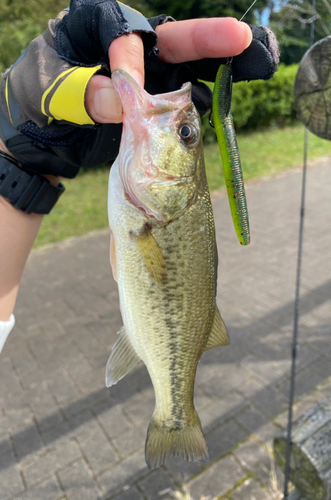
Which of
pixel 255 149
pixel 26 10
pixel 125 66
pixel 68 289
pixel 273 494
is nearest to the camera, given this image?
pixel 125 66

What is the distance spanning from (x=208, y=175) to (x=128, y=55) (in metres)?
8.67

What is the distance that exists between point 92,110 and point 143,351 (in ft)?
3.46

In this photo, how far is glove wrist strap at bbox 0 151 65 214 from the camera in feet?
6.32

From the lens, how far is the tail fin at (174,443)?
1.66 m

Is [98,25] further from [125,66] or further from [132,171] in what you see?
[132,171]

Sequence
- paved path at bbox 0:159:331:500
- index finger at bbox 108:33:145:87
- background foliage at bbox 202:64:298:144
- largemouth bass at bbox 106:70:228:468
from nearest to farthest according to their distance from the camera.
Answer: index finger at bbox 108:33:145:87 < largemouth bass at bbox 106:70:228:468 < paved path at bbox 0:159:331:500 < background foliage at bbox 202:64:298:144

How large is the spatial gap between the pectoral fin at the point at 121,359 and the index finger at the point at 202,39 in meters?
1.29

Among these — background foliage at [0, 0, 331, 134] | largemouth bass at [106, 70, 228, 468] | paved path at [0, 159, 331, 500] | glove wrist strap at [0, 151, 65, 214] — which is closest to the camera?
largemouth bass at [106, 70, 228, 468]

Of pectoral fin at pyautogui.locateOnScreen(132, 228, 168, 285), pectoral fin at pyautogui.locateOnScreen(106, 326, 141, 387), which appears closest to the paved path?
pectoral fin at pyautogui.locateOnScreen(106, 326, 141, 387)

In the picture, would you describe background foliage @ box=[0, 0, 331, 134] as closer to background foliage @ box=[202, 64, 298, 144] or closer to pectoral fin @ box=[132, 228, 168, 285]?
background foliage @ box=[202, 64, 298, 144]

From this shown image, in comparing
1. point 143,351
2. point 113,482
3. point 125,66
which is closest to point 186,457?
point 143,351

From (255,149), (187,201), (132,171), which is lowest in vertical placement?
(255,149)

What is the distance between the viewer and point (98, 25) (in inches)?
58.0

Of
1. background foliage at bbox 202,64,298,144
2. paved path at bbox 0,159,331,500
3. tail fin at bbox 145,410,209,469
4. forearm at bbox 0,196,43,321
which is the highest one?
forearm at bbox 0,196,43,321
